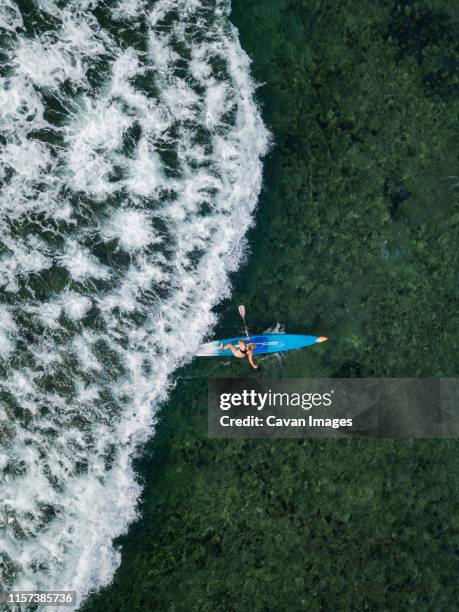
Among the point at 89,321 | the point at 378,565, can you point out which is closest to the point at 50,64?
the point at 89,321

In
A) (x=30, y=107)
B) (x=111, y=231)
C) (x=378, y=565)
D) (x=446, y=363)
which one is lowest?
(x=378, y=565)

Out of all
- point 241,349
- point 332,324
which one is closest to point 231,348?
point 241,349

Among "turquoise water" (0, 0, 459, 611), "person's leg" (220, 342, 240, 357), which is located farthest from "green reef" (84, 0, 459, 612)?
"person's leg" (220, 342, 240, 357)

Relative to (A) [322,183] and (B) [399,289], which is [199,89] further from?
(B) [399,289]

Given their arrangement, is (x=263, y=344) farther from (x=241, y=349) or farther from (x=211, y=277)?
(x=211, y=277)

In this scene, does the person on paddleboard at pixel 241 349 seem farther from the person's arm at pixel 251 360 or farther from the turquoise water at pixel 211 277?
the turquoise water at pixel 211 277

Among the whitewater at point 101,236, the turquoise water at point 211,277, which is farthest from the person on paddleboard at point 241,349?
the whitewater at point 101,236
